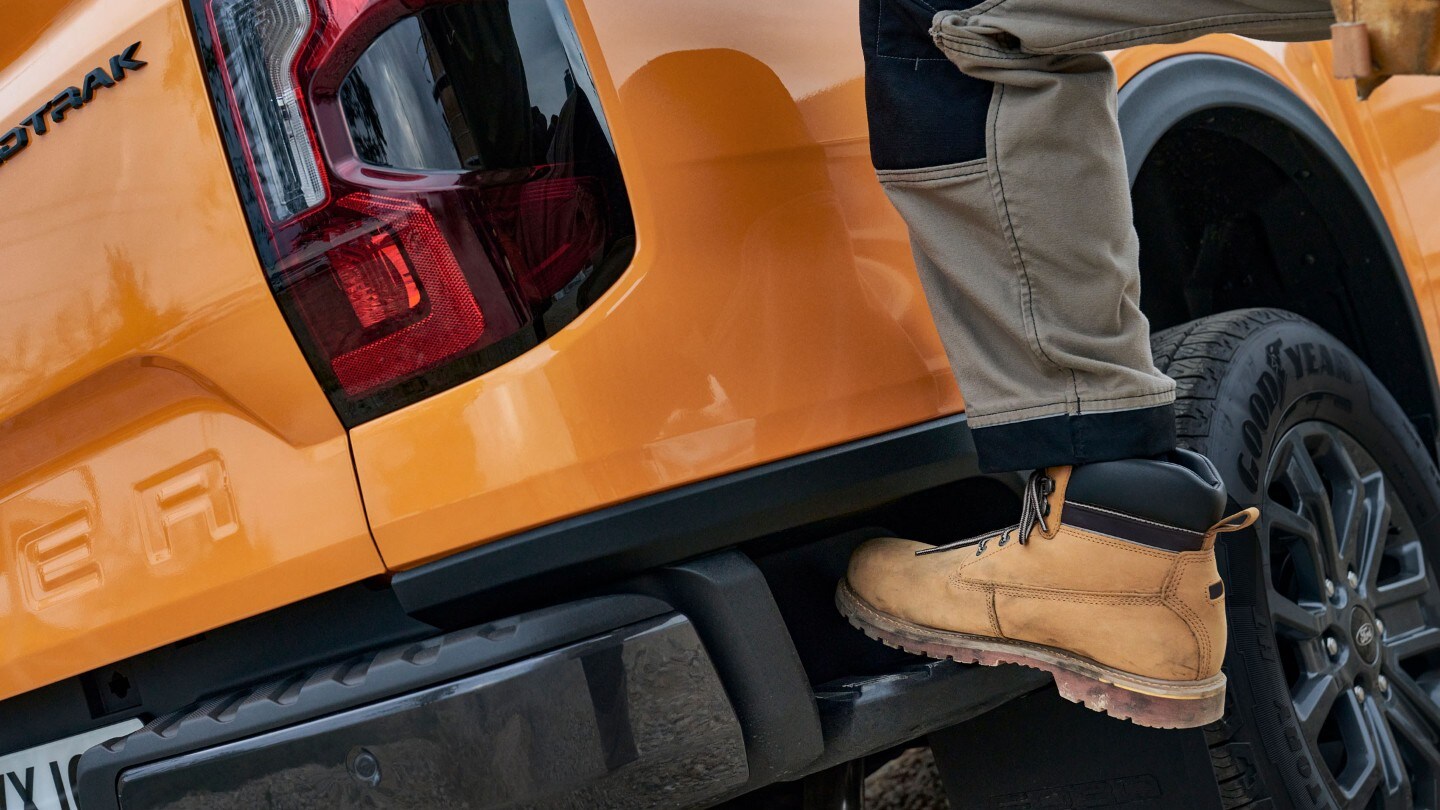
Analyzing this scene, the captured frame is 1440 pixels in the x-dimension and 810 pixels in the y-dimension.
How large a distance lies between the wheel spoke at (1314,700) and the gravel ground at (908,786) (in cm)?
98

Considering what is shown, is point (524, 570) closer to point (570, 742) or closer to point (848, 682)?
point (570, 742)

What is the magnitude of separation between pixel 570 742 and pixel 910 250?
658mm

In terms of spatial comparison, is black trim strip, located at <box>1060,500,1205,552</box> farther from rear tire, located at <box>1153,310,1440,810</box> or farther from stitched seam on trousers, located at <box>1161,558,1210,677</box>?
rear tire, located at <box>1153,310,1440,810</box>

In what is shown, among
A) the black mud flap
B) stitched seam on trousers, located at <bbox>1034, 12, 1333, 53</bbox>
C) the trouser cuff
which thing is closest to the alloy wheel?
the black mud flap

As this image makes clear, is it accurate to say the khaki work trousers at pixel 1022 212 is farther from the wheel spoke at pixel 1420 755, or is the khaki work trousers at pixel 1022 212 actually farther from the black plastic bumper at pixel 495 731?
the wheel spoke at pixel 1420 755

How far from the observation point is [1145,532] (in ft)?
4.17

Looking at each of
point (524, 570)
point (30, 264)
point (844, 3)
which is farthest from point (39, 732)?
point (844, 3)

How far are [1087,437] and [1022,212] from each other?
0.79 feet

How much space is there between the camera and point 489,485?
4.09ft

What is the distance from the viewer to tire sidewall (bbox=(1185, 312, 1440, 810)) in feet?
5.12

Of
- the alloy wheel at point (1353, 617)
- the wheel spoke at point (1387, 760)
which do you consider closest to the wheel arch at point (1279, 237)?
the alloy wheel at point (1353, 617)

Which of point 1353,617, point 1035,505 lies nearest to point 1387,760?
point 1353,617

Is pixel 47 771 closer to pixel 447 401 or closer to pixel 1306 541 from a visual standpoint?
pixel 447 401

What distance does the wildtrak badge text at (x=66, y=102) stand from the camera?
4.17ft
